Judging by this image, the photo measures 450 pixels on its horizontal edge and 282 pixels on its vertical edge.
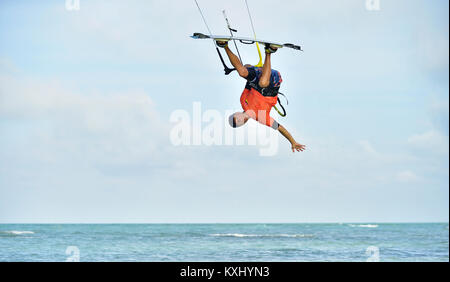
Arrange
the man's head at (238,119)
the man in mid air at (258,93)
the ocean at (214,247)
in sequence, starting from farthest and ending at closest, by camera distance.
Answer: the ocean at (214,247), the man's head at (238,119), the man in mid air at (258,93)

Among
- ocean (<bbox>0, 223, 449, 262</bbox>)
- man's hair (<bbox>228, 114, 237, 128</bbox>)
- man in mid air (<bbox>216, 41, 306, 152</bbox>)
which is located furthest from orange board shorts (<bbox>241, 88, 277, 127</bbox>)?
ocean (<bbox>0, 223, 449, 262</bbox>)

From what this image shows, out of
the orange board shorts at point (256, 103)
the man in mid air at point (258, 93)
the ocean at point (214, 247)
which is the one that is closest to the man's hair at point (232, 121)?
the man in mid air at point (258, 93)

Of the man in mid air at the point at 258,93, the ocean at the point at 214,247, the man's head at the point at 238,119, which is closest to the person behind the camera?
the man in mid air at the point at 258,93

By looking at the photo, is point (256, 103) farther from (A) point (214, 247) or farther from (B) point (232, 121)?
(A) point (214, 247)

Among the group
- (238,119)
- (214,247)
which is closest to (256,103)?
(238,119)

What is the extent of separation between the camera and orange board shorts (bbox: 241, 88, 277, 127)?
1109cm

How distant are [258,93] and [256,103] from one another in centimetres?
18

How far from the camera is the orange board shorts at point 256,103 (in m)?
11.1

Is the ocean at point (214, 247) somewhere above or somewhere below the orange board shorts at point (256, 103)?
below

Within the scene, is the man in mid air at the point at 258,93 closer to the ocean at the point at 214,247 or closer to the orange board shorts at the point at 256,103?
the orange board shorts at the point at 256,103
